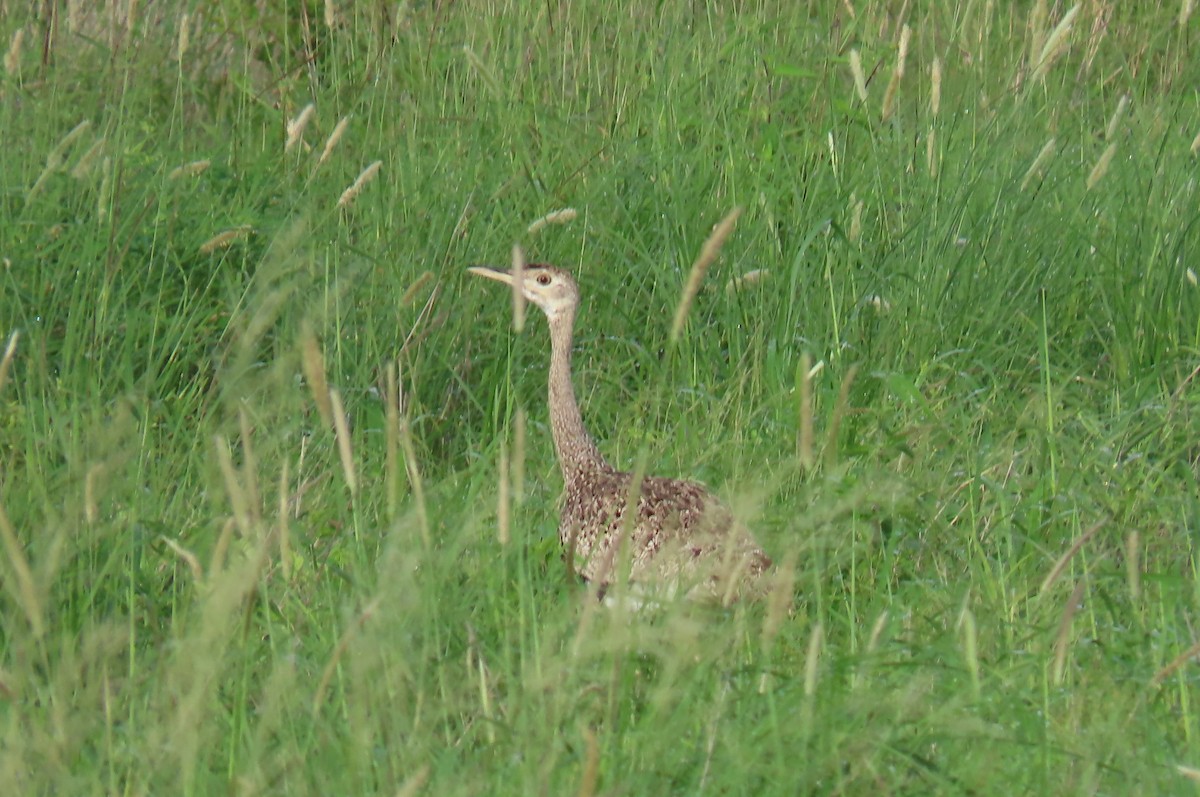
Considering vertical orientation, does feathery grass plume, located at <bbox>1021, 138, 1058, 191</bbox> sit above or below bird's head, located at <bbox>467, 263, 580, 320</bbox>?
above

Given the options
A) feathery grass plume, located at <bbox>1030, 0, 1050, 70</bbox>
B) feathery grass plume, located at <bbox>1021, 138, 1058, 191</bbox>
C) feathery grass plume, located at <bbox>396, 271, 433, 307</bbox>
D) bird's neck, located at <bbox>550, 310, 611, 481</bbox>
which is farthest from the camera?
feathery grass plume, located at <bbox>1030, 0, 1050, 70</bbox>

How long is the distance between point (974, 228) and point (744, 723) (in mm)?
2500

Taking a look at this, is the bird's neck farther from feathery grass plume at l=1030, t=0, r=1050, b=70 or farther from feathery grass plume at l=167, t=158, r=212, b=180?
feathery grass plume at l=1030, t=0, r=1050, b=70

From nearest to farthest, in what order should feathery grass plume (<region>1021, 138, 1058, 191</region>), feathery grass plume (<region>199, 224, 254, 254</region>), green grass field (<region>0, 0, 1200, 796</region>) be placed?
green grass field (<region>0, 0, 1200, 796</region>)
feathery grass plume (<region>199, 224, 254, 254</region>)
feathery grass plume (<region>1021, 138, 1058, 191</region>)

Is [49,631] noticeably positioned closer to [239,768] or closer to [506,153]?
[239,768]

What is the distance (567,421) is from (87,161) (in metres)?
1.24

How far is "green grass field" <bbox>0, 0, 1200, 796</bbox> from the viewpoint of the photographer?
2.27 m

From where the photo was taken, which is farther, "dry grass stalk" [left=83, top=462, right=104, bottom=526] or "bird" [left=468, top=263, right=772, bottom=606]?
"bird" [left=468, top=263, right=772, bottom=606]

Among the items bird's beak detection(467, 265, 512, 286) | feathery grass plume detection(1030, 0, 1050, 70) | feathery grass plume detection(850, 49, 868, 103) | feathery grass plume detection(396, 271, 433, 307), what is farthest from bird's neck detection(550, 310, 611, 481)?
feathery grass plume detection(1030, 0, 1050, 70)

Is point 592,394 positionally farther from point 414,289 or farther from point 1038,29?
point 1038,29

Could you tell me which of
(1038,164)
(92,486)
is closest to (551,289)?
(1038,164)

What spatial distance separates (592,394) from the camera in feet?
14.9

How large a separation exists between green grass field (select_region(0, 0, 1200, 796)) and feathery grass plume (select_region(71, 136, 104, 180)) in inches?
2.1

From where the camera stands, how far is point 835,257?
4594 mm
